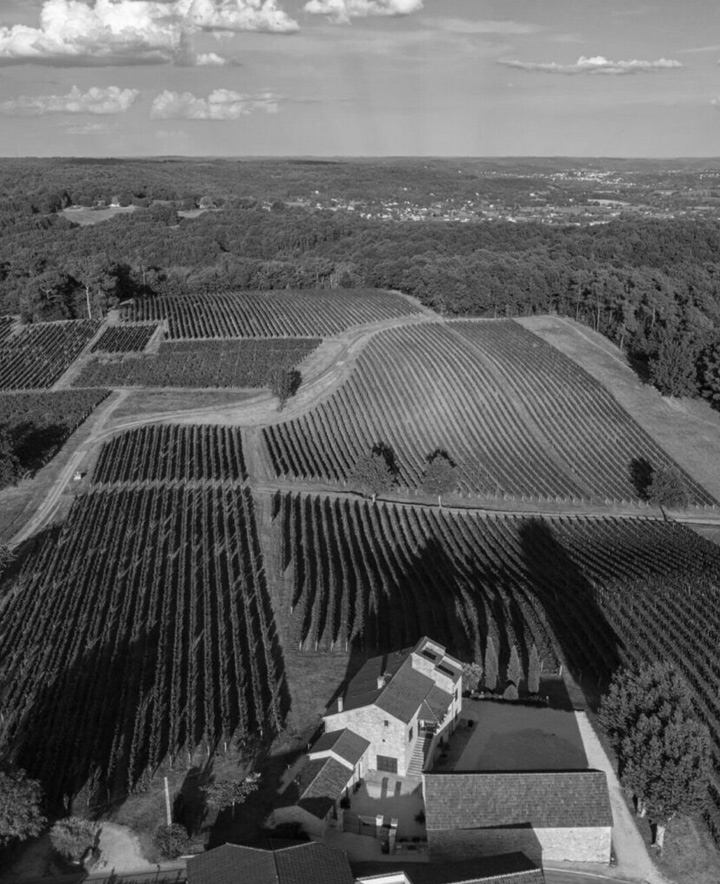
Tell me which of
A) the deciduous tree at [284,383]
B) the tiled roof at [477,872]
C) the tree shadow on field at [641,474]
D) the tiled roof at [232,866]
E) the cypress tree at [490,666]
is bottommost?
the tree shadow on field at [641,474]

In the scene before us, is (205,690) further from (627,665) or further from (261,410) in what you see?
(261,410)

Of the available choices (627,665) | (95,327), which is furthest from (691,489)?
(95,327)

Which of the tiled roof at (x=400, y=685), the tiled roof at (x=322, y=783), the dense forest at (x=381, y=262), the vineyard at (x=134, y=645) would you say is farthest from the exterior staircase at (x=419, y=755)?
the dense forest at (x=381, y=262)

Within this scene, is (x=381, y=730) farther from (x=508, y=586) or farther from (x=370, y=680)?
(x=508, y=586)

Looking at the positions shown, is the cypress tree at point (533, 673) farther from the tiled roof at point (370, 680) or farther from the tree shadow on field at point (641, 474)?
the tree shadow on field at point (641, 474)

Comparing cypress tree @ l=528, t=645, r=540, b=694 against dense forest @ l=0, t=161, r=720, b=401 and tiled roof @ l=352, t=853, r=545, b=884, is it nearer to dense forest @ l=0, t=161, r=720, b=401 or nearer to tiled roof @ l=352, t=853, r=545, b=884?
tiled roof @ l=352, t=853, r=545, b=884

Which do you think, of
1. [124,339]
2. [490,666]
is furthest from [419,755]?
[124,339]
